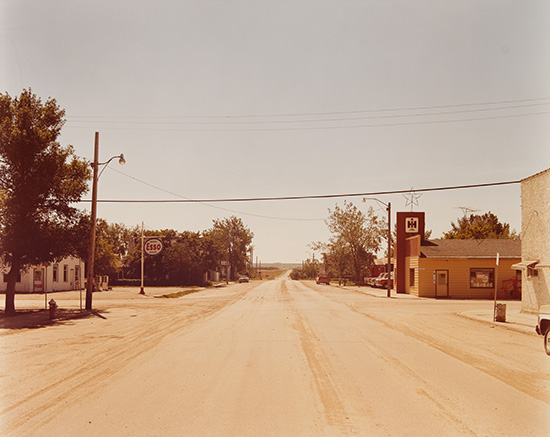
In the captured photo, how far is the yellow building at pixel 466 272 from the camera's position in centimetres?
4156

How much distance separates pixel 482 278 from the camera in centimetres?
4216

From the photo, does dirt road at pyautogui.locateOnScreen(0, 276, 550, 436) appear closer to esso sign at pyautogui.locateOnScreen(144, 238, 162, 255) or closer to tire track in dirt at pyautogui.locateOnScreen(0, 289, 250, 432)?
tire track in dirt at pyautogui.locateOnScreen(0, 289, 250, 432)

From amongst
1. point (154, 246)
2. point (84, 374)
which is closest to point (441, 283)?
point (154, 246)

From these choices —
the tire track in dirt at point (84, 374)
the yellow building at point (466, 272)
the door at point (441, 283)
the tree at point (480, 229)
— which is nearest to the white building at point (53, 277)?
the tire track in dirt at point (84, 374)

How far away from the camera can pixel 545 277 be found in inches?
922

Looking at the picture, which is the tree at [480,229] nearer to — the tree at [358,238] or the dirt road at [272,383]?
the tree at [358,238]

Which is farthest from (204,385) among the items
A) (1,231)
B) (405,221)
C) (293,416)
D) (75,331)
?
(405,221)

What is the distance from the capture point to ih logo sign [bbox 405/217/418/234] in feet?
161

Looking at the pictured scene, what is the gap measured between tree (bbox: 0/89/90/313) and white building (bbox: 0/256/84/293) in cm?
1596

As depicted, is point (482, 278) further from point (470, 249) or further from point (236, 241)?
point (236, 241)

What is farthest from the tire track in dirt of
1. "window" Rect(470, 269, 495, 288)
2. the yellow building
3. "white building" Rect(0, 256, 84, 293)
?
"window" Rect(470, 269, 495, 288)

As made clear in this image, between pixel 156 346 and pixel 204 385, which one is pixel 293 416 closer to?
pixel 204 385

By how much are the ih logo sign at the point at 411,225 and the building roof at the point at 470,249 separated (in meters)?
2.05

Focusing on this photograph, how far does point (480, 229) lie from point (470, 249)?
3364cm
